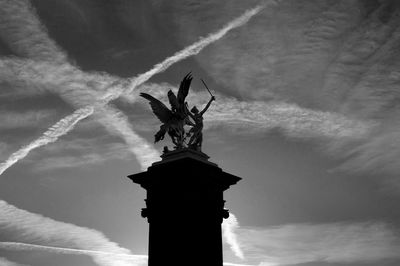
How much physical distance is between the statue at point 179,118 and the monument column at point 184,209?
1257mm

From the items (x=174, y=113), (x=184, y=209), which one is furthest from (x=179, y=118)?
(x=184, y=209)

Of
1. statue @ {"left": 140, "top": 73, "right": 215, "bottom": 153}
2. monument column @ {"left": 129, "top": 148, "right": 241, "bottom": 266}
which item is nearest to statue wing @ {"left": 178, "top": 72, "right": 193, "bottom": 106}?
statue @ {"left": 140, "top": 73, "right": 215, "bottom": 153}

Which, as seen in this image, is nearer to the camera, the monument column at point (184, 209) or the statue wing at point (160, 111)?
the monument column at point (184, 209)

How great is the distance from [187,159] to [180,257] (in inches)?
166

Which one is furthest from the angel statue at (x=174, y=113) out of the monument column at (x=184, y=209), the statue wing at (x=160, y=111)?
the monument column at (x=184, y=209)

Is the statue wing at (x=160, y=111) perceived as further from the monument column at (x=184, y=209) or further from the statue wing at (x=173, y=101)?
the monument column at (x=184, y=209)

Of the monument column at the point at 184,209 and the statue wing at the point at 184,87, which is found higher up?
the statue wing at the point at 184,87

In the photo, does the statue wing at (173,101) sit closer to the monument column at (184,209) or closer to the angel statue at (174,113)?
the angel statue at (174,113)

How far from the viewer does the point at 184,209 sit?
22.9 meters

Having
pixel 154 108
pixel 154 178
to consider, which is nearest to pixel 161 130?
pixel 154 108

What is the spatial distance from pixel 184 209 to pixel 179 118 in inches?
186

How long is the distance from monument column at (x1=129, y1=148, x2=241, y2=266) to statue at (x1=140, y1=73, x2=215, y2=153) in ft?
4.12

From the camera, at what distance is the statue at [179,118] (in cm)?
2509

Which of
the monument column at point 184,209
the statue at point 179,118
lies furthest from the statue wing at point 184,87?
the monument column at point 184,209
